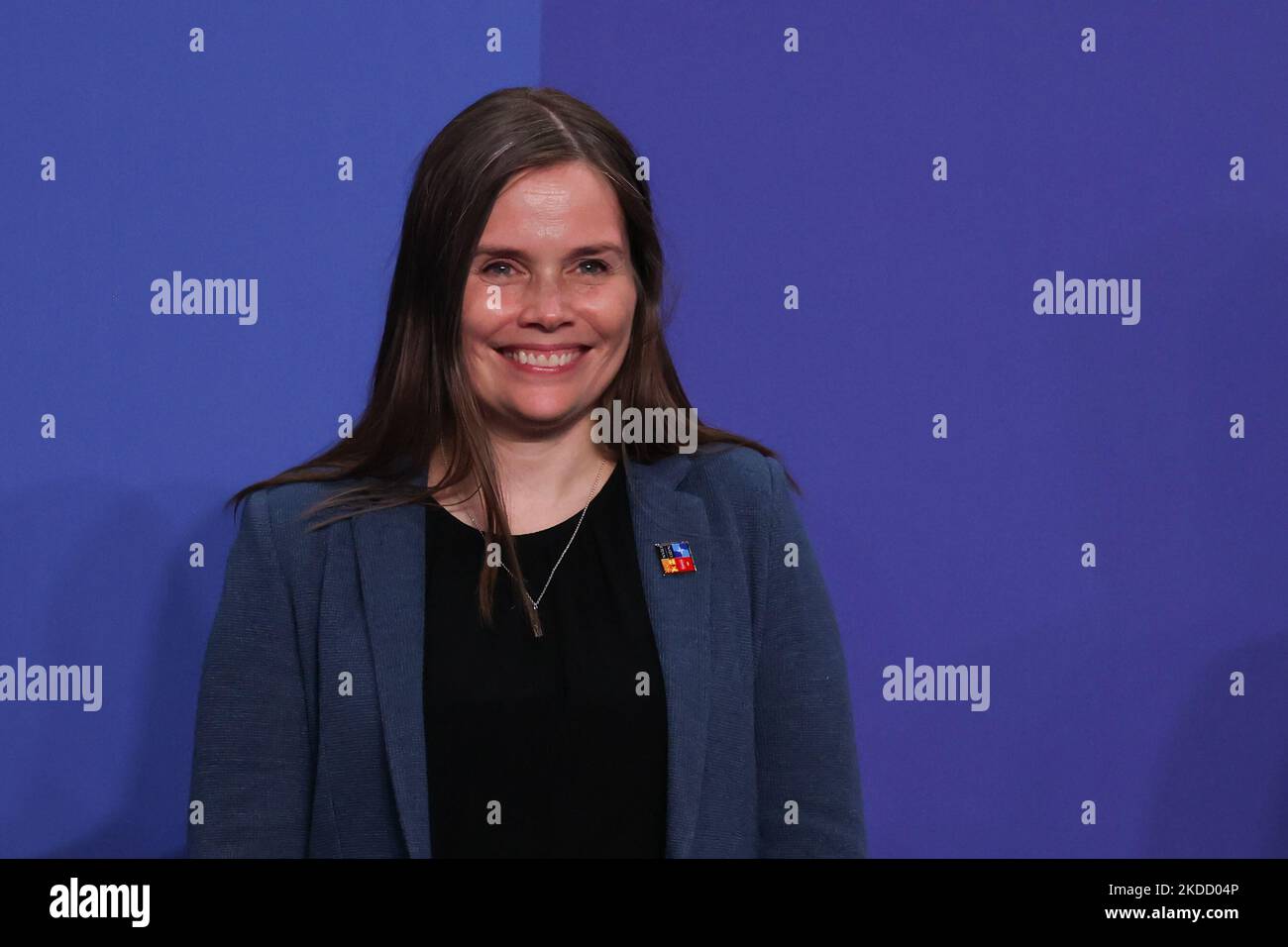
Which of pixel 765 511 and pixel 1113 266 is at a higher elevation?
pixel 1113 266

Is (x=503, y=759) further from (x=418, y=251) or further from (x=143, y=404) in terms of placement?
(x=143, y=404)

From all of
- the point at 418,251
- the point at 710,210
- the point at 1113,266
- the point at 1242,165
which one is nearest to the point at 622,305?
the point at 418,251

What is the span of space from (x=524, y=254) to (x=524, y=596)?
45 centimetres

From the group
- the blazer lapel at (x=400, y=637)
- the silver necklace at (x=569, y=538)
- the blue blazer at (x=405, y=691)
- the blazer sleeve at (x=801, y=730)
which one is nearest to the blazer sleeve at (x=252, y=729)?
the blue blazer at (x=405, y=691)

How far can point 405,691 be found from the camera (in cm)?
177

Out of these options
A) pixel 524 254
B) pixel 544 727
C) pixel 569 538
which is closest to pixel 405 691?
pixel 544 727

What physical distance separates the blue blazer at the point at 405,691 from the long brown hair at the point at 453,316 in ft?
0.22

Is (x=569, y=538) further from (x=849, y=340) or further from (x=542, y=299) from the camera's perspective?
(x=849, y=340)

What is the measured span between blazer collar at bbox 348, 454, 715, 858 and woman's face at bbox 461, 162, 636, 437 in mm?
197

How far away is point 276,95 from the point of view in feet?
8.48

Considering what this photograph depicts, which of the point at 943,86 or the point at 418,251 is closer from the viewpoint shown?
the point at 418,251

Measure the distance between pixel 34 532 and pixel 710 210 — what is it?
1379 millimetres

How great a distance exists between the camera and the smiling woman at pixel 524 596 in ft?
5.84

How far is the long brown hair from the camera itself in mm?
1870
